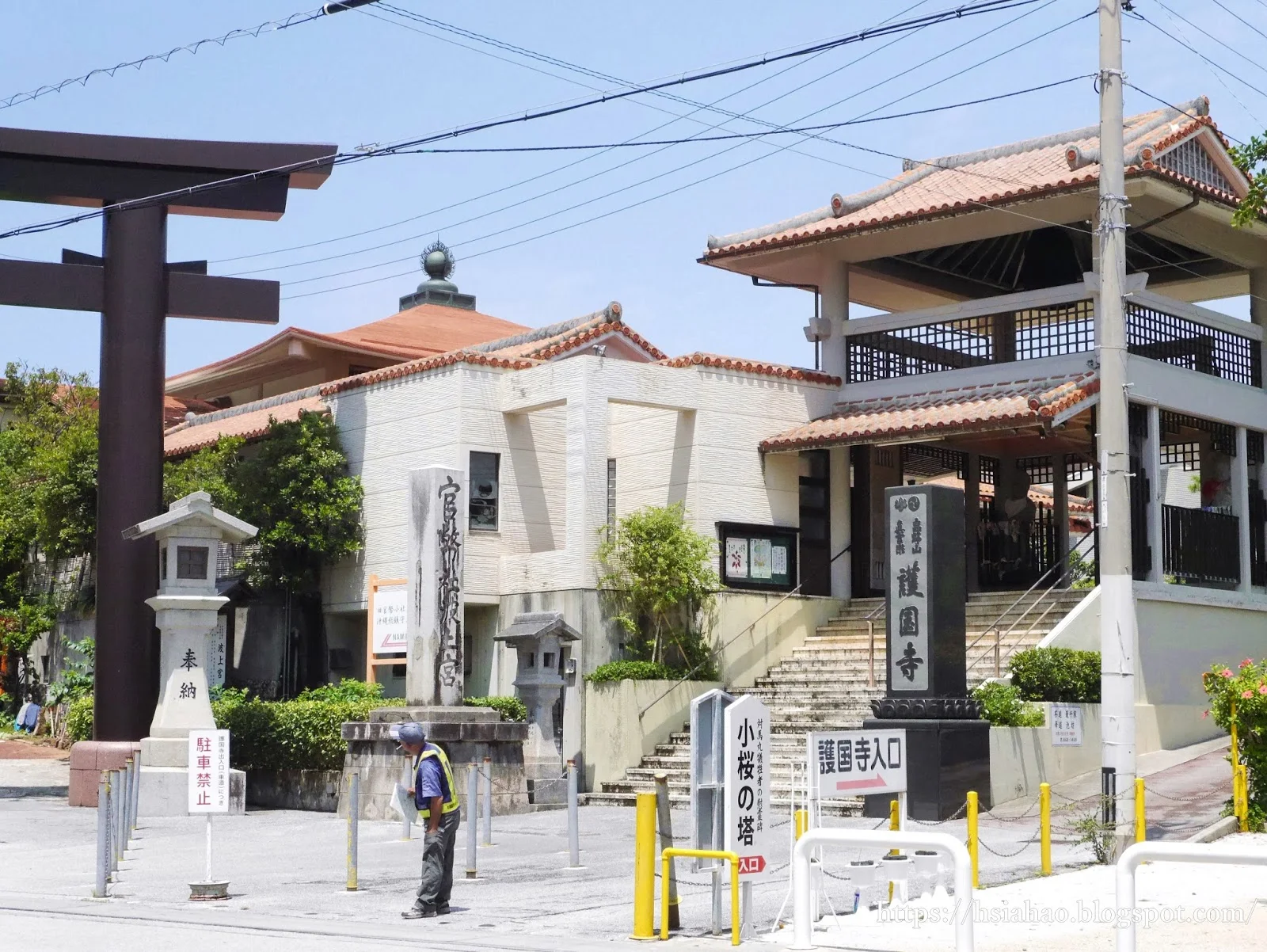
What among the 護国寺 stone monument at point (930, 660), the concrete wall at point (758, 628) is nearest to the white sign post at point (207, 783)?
the 護国寺 stone monument at point (930, 660)

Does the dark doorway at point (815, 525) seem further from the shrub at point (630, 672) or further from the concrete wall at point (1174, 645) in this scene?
the concrete wall at point (1174, 645)

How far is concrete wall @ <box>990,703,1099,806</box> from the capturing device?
20484 millimetres

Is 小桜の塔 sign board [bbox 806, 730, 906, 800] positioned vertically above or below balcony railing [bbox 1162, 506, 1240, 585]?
below

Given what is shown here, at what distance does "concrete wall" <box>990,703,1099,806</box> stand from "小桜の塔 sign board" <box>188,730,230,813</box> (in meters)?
9.56

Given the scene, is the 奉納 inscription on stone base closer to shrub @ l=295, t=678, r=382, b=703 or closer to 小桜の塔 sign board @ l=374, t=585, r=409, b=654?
小桜の塔 sign board @ l=374, t=585, r=409, b=654

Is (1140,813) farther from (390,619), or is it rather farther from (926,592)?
(390,619)

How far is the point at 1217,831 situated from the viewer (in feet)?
57.0

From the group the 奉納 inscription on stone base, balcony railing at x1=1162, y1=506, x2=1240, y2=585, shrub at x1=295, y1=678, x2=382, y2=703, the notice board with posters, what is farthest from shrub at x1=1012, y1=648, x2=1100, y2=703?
shrub at x1=295, y1=678, x2=382, y2=703

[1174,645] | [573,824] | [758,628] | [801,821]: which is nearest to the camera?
[801,821]

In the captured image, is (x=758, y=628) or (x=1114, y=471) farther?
(x=758, y=628)

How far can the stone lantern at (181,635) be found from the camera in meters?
23.3

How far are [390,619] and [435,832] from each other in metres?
11.4

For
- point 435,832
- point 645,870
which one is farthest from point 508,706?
point 645,870

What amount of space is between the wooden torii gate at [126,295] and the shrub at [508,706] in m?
5.41
